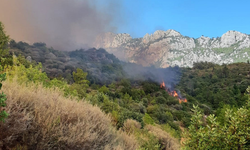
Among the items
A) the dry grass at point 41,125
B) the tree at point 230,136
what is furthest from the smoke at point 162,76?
the dry grass at point 41,125

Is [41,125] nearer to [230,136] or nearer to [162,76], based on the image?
[230,136]

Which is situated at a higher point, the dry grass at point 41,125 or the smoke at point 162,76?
the smoke at point 162,76

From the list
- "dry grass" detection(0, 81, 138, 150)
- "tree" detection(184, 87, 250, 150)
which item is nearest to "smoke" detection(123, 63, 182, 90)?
"tree" detection(184, 87, 250, 150)

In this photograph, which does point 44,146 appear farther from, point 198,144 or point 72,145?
point 198,144

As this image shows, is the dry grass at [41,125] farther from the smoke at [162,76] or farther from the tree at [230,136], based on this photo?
the smoke at [162,76]

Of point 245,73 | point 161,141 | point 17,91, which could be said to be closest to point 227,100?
point 245,73

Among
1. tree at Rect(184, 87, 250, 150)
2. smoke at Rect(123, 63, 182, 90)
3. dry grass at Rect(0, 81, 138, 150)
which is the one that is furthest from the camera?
smoke at Rect(123, 63, 182, 90)

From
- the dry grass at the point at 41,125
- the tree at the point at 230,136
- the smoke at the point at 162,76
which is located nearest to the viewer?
the dry grass at the point at 41,125

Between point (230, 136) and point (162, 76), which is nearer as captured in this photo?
point (230, 136)

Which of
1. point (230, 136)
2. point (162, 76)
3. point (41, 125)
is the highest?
point (162, 76)

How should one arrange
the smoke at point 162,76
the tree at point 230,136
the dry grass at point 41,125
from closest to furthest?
the dry grass at point 41,125, the tree at point 230,136, the smoke at point 162,76

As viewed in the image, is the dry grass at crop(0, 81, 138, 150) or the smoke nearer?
the dry grass at crop(0, 81, 138, 150)

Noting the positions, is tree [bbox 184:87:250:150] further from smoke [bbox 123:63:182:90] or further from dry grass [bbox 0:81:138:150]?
smoke [bbox 123:63:182:90]

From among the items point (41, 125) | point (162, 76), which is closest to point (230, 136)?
point (41, 125)
